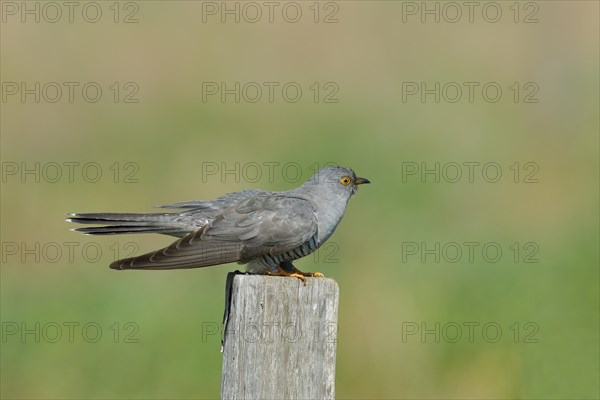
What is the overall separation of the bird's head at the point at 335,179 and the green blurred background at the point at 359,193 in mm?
1790

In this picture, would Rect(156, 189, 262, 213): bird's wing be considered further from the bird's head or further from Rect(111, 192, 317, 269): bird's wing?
the bird's head

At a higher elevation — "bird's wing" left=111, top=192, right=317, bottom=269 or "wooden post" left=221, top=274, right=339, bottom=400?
"bird's wing" left=111, top=192, right=317, bottom=269

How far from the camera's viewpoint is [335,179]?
538 centimetres

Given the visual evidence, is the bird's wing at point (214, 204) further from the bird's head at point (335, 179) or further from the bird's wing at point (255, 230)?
the bird's head at point (335, 179)

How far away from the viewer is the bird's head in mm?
5324

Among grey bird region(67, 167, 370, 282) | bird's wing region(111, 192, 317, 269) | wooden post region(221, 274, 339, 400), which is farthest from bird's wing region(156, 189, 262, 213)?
wooden post region(221, 274, 339, 400)

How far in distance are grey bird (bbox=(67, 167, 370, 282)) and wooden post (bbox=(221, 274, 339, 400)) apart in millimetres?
1145

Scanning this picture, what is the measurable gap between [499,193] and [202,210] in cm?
446

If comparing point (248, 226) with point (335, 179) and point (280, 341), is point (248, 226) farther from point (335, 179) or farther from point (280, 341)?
point (280, 341)

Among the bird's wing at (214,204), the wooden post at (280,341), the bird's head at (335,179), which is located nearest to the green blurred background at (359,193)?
the bird's wing at (214,204)

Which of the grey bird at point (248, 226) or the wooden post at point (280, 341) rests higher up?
the grey bird at point (248, 226)

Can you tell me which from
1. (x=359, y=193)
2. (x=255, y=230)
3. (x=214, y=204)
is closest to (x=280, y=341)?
(x=255, y=230)

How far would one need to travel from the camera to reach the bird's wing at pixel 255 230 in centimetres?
464

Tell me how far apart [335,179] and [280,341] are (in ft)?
7.28
